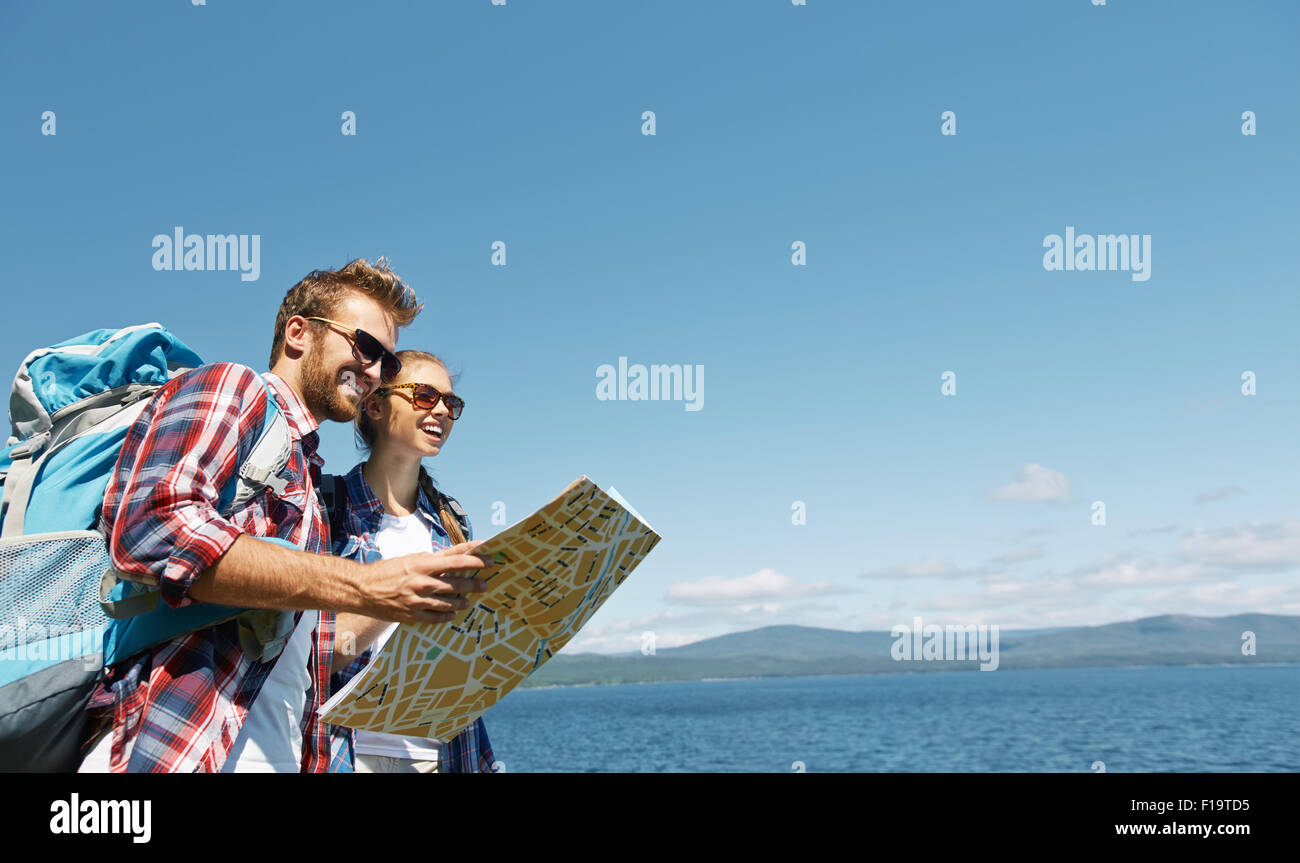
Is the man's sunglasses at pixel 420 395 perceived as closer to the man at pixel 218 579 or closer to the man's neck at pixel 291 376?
the man's neck at pixel 291 376

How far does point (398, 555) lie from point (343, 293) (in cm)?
89

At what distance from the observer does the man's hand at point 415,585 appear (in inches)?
68.2

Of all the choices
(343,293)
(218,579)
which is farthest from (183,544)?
(343,293)

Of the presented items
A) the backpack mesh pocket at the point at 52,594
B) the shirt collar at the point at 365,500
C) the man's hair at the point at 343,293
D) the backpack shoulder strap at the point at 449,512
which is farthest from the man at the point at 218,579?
the backpack shoulder strap at the point at 449,512

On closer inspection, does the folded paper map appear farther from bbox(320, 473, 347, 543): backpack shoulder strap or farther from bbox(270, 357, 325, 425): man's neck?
bbox(320, 473, 347, 543): backpack shoulder strap

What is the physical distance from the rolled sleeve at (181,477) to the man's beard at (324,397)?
1.74 feet

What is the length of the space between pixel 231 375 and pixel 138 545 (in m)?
0.43

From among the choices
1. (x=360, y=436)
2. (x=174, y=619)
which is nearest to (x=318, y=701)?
(x=174, y=619)

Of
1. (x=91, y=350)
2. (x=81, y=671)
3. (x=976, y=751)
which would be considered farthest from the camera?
(x=976, y=751)

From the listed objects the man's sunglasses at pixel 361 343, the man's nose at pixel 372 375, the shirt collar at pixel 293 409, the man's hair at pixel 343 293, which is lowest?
the shirt collar at pixel 293 409

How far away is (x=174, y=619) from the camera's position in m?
1.82

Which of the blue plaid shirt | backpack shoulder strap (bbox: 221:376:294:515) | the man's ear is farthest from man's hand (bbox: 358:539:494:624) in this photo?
the man's ear
